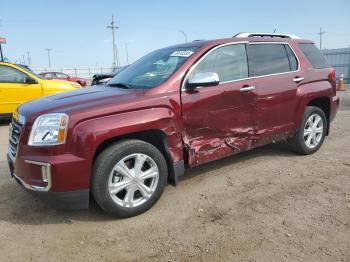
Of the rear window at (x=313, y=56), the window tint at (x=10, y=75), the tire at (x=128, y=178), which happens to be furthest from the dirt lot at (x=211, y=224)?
the window tint at (x=10, y=75)

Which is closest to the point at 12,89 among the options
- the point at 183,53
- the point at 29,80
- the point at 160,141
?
the point at 29,80

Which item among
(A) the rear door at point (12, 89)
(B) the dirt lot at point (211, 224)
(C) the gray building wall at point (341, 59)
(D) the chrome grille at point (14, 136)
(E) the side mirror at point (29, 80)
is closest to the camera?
(B) the dirt lot at point (211, 224)

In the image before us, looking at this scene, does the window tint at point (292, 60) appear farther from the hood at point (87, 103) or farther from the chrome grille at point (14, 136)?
the chrome grille at point (14, 136)

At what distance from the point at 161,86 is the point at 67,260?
189 centimetres

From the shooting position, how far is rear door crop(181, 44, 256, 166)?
388 cm

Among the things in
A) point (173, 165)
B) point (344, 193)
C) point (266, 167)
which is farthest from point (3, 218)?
point (344, 193)

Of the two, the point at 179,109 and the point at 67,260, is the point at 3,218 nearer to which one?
the point at 67,260

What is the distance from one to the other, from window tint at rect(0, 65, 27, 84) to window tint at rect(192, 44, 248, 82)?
7068mm

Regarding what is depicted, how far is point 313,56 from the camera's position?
542 cm

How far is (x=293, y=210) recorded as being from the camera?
11.6 ft

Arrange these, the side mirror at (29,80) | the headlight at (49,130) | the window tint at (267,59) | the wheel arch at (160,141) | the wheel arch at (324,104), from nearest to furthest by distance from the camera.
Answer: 1. the headlight at (49,130)
2. the wheel arch at (160,141)
3. the window tint at (267,59)
4. the wheel arch at (324,104)
5. the side mirror at (29,80)

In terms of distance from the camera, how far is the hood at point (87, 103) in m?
3.25

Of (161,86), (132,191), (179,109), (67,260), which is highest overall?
(161,86)

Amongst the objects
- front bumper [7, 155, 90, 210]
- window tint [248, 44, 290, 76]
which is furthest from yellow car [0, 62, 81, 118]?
front bumper [7, 155, 90, 210]
